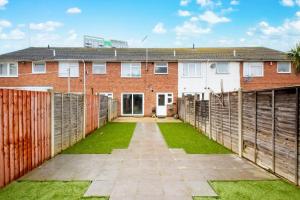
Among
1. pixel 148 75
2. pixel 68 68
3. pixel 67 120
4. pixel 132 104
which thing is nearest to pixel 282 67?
pixel 148 75

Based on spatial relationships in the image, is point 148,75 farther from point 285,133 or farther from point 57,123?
point 285,133

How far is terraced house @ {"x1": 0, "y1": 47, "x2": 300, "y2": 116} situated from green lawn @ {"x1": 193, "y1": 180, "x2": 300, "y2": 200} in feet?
77.5

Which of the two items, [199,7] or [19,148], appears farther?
[199,7]

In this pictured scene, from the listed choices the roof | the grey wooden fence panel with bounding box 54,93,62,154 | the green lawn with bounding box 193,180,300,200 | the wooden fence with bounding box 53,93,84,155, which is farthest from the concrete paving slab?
the roof

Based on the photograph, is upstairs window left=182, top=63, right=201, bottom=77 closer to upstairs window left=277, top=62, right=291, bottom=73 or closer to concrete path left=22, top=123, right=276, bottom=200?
upstairs window left=277, top=62, right=291, bottom=73

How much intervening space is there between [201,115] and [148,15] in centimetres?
1427

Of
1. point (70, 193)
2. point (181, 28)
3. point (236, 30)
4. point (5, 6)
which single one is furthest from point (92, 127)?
point (181, 28)

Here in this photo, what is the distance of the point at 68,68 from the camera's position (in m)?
31.2

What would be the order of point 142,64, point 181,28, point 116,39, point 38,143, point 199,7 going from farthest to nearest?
point 116,39, point 181,28, point 142,64, point 199,7, point 38,143

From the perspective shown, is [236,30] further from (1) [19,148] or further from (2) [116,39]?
(1) [19,148]

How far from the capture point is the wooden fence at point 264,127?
22.3 feet

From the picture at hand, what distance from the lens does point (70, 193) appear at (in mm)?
6145

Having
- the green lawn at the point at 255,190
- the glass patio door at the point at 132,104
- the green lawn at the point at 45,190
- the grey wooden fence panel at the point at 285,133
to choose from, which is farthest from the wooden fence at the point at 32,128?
the glass patio door at the point at 132,104

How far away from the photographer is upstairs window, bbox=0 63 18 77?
1254 inches
